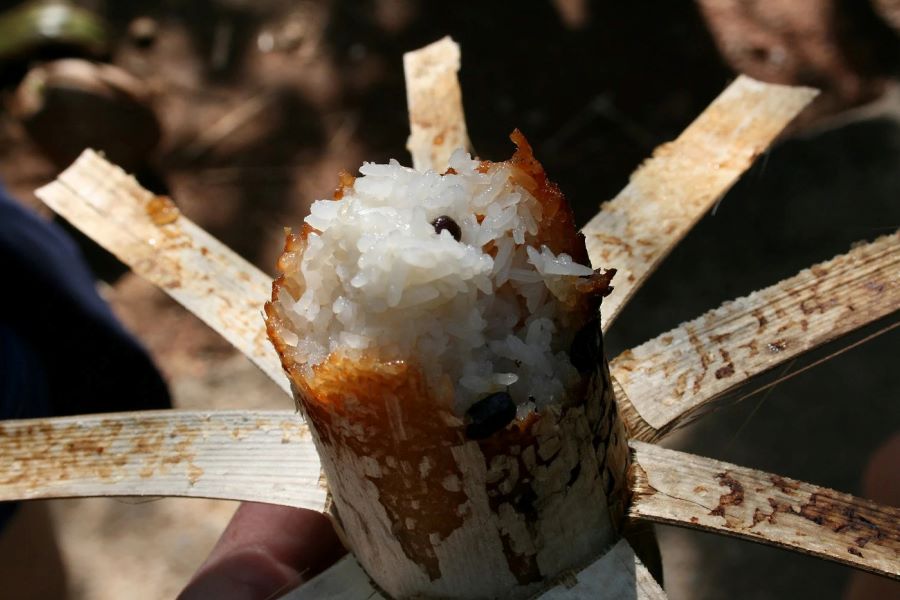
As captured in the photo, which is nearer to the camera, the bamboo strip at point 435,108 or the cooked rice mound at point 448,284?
the cooked rice mound at point 448,284

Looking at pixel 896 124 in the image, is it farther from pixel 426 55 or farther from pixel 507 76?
pixel 426 55

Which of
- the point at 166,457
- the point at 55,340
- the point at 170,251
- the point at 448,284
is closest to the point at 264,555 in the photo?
the point at 166,457

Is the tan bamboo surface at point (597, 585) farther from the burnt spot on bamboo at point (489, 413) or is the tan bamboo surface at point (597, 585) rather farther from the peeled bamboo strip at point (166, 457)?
the burnt spot on bamboo at point (489, 413)

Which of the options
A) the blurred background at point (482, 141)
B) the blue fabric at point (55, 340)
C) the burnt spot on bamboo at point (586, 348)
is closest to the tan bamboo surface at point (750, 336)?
the burnt spot on bamboo at point (586, 348)

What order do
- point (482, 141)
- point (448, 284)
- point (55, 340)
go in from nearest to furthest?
point (448, 284)
point (55, 340)
point (482, 141)

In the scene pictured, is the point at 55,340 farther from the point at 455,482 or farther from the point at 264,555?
the point at 455,482

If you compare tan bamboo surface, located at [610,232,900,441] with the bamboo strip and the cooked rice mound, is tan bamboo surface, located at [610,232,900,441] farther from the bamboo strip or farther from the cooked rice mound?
the bamboo strip
